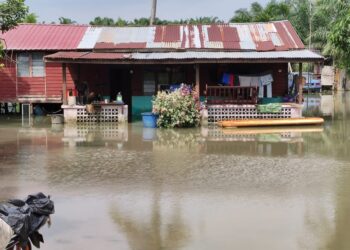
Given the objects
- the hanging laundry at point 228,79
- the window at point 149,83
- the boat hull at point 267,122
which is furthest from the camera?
the window at point 149,83

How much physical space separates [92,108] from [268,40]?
7.87m

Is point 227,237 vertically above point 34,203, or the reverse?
point 34,203

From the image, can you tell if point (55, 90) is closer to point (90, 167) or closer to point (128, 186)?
point (90, 167)

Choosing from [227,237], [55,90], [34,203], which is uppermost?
[55,90]

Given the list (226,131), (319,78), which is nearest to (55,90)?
(226,131)

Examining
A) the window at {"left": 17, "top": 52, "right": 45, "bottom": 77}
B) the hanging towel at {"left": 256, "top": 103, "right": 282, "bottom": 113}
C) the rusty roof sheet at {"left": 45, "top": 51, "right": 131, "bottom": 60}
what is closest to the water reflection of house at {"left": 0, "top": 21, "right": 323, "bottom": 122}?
the window at {"left": 17, "top": 52, "right": 45, "bottom": 77}

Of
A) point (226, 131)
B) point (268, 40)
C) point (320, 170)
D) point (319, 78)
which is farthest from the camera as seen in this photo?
point (319, 78)

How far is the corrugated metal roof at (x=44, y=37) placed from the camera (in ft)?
73.0

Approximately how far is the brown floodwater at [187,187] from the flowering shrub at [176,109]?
65.1 inches

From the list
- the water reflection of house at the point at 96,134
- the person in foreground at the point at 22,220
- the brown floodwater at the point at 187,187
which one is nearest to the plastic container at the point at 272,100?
the brown floodwater at the point at 187,187

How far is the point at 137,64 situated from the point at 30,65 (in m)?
5.03

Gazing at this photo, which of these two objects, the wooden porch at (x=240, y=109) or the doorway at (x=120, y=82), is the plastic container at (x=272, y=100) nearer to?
the wooden porch at (x=240, y=109)

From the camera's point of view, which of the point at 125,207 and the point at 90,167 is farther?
the point at 90,167

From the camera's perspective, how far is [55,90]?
22.8 meters
